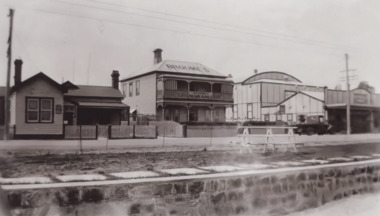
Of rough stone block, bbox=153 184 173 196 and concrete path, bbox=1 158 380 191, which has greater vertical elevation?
concrete path, bbox=1 158 380 191

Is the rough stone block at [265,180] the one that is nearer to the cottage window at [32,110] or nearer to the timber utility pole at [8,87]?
the cottage window at [32,110]

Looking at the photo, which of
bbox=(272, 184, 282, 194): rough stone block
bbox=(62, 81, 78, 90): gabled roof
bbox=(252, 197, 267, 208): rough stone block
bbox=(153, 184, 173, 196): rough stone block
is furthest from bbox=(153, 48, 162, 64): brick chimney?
bbox=(272, 184, 282, 194): rough stone block

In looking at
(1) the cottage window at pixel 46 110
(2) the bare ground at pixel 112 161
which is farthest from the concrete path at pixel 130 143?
(1) the cottage window at pixel 46 110

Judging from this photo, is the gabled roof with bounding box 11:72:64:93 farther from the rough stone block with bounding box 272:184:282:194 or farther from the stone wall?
the rough stone block with bounding box 272:184:282:194

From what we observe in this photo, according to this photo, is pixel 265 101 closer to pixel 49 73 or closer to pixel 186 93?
pixel 186 93

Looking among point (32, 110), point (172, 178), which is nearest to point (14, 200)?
point (32, 110)

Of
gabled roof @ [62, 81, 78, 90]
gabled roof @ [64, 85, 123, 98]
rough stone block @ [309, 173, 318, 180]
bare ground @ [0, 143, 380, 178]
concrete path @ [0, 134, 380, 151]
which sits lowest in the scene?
rough stone block @ [309, 173, 318, 180]

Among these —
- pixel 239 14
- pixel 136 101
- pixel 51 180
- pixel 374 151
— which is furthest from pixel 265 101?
pixel 51 180
